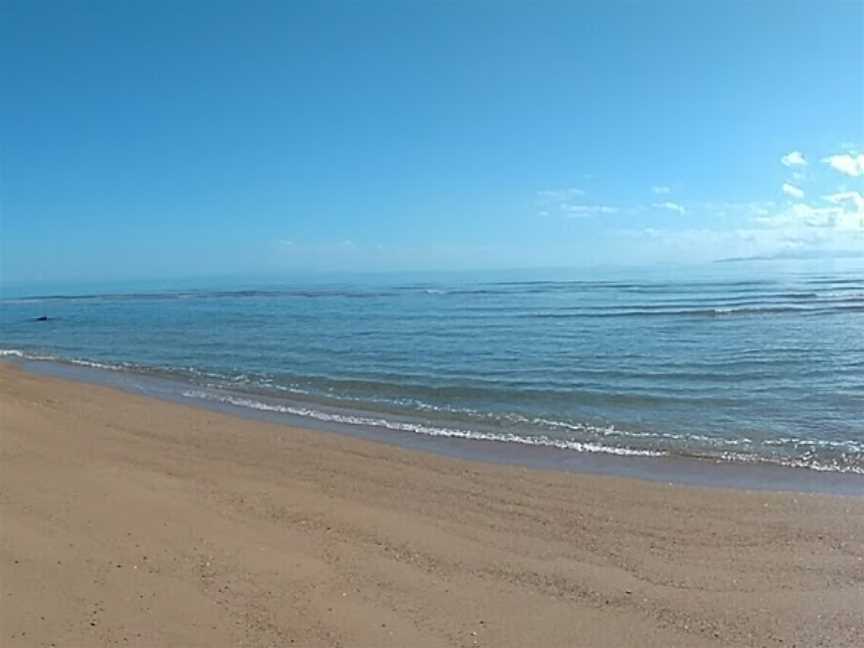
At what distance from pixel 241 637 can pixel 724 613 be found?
3335 millimetres

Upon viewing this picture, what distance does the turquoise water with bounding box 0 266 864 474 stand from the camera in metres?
10.7

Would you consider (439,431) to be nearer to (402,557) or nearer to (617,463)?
(617,463)

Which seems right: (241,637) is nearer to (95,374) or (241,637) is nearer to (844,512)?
(844,512)

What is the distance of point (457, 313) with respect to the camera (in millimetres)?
35906

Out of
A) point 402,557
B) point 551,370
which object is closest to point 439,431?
point 402,557

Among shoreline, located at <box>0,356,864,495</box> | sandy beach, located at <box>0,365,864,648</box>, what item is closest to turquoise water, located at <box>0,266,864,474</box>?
shoreline, located at <box>0,356,864,495</box>

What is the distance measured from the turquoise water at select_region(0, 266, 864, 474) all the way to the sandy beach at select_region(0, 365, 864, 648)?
8.90 feet

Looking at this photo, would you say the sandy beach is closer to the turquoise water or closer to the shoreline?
the shoreline

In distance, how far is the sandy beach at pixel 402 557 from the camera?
167 inches

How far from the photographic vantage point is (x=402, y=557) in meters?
5.43

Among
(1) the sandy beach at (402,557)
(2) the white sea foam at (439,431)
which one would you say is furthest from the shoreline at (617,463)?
(1) the sandy beach at (402,557)

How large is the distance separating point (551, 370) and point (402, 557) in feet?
38.2

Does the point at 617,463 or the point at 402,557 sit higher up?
the point at 402,557

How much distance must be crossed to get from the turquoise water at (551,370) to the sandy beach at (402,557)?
2.71 meters
